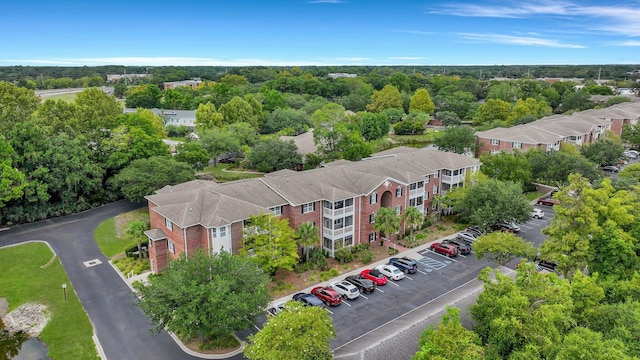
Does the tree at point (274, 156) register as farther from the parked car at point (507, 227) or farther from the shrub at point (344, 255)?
the parked car at point (507, 227)

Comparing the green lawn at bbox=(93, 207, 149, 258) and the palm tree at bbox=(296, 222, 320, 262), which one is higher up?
the palm tree at bbox=(296, 222, 320, 262)

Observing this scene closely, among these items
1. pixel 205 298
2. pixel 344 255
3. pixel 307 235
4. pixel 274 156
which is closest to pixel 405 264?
pixel 344 255

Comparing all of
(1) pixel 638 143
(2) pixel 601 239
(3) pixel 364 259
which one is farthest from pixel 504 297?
(1) pixel 638 143

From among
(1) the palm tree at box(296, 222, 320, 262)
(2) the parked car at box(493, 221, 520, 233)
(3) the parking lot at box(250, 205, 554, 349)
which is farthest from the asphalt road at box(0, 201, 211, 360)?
(2) the parked car at box(493, 221, 520, 233)

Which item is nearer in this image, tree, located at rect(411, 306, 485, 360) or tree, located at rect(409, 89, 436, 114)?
tree, located at rect(411, 306, 485, 360)

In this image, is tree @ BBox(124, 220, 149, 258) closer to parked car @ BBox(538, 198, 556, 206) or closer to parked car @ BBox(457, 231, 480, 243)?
parked car @ BBox(457, 231, 480, 243)

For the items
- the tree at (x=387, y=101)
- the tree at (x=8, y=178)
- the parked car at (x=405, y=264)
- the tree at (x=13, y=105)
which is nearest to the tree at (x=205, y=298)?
the parked car at (x=405, y=264)
